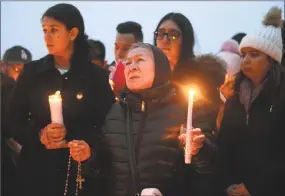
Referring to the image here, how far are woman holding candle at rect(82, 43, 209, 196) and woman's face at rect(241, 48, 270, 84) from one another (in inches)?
44.4

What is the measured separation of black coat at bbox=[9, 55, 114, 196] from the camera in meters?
3.16

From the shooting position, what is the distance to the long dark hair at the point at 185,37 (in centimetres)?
363

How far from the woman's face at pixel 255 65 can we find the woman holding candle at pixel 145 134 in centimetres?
113

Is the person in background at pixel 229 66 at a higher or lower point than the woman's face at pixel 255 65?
lower

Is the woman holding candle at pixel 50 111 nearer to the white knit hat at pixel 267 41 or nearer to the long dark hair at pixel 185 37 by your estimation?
the long dark hair at pixel 185 37

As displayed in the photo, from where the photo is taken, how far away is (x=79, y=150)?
8.48 feet

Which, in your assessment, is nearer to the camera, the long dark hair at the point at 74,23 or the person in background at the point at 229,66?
the long dark hair at the point at 74,23

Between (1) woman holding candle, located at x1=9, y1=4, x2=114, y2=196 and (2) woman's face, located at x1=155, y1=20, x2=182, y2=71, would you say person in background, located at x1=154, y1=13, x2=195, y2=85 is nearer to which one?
(2) woman's face, located at x1=155, y1=20, x2=182, y2=71

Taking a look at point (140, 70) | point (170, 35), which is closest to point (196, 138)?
point (140, 70)

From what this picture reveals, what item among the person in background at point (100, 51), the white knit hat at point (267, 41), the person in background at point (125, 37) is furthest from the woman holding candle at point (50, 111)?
the person in background at point (100, 51)

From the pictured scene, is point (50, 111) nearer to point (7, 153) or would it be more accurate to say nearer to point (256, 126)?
point (256, 126)

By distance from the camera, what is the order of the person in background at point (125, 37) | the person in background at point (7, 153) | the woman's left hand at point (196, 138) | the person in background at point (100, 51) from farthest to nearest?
the person in background at point (100, 51)
the person in background at point (7, 153)
the person in background at point (125, 37)
the woman's left hand at point (196, 138)

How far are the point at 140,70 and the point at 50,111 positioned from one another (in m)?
0.78

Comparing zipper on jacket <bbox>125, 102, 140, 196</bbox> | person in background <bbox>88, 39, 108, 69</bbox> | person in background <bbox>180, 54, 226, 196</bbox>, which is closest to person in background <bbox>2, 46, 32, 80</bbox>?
person in background <bbox>88, 39, 108, 69</bbox>
